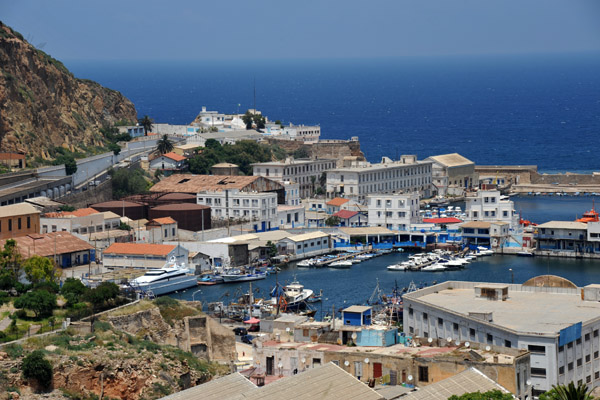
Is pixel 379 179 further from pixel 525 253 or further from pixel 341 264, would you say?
pixel 341 264

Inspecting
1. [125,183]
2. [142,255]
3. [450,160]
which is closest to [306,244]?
[142,255]

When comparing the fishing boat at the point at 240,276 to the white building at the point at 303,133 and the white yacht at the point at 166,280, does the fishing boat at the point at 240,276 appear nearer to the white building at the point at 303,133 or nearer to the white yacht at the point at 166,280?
the white yacht at the point at 166,280

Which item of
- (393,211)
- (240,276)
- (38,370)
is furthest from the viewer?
(393,211)

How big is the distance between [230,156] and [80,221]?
26506mm

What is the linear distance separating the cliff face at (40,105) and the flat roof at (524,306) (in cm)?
4232

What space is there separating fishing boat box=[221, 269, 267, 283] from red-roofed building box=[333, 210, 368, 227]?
14.9 meters

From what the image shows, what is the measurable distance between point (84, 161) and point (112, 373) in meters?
47.1

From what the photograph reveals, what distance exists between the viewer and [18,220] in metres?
61.0

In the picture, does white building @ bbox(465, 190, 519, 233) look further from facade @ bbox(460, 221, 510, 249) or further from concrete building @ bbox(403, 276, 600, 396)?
concrete building @ bbox(403, 276, 600, 396)

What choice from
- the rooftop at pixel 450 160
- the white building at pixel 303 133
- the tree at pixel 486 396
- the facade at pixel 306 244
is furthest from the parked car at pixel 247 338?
the white building at pixel 303 133

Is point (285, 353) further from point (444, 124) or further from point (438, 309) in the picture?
point (444, 124)

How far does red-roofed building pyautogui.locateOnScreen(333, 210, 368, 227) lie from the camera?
75062 mm

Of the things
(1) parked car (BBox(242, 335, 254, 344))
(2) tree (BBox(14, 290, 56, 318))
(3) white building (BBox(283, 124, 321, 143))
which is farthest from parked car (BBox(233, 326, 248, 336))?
(3) white building (BBox(283, 124, 321, 143))

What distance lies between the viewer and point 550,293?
4119 centimetres
